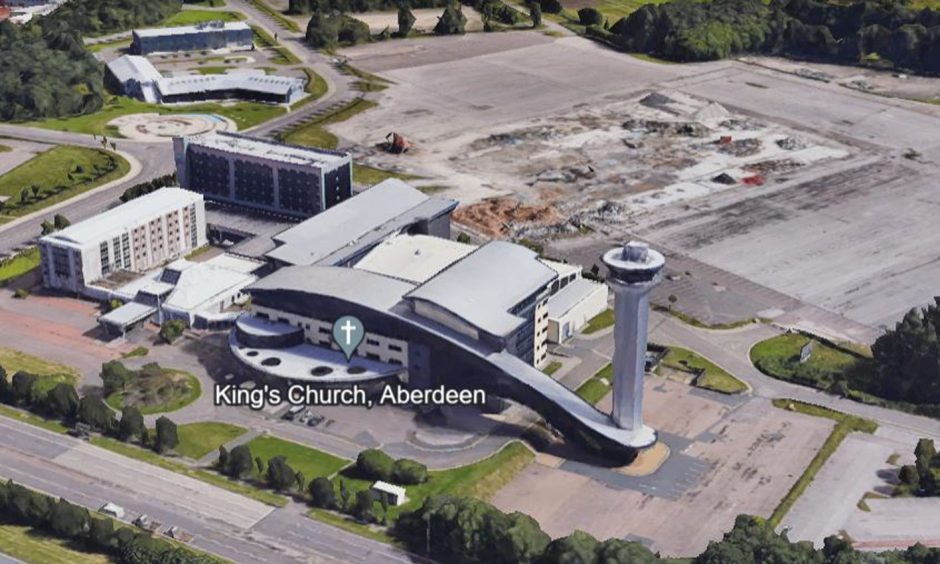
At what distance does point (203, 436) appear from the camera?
5920 inches

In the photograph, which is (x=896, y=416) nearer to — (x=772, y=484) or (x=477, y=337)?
(x=772, y=484)

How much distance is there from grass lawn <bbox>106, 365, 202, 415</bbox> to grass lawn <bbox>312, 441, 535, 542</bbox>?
2715cm

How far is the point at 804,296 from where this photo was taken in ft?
634

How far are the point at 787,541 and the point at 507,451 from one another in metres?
36.5

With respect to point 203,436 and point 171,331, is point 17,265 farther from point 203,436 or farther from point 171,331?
point 203,436

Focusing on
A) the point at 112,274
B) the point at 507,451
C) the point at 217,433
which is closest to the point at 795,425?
the point at 507,451

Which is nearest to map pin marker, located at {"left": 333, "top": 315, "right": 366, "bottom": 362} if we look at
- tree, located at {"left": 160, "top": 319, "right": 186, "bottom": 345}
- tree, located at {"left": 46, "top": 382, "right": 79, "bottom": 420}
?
tree, located at {"left": 160, "top": 319, "right": 186, "bottom": 345}

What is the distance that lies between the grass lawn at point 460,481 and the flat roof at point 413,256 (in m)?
32.6

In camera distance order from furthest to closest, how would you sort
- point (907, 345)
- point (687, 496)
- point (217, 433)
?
point (907, 345)
point (217, 433)
point (687, 496)

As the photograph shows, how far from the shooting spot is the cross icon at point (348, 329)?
6324 inches

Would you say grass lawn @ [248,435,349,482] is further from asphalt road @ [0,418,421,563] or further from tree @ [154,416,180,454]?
tree @ [154,416,180,454]

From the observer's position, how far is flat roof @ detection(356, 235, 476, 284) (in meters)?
175

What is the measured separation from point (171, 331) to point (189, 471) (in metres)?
34.4

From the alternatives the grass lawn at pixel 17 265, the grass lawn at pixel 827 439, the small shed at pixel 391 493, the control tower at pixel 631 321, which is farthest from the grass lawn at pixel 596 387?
the grass lawn at pixel 17 265
